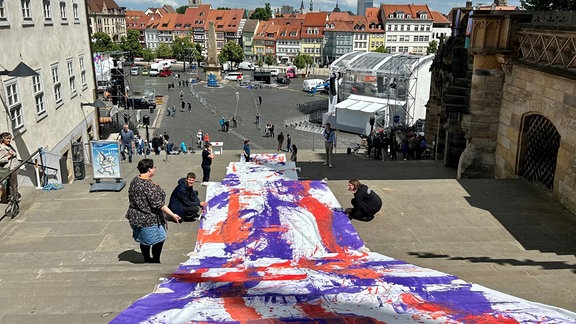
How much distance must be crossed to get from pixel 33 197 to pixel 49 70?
312 inches

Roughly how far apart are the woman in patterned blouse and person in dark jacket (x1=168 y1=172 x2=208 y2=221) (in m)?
2.87

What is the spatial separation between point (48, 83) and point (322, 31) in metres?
92.7

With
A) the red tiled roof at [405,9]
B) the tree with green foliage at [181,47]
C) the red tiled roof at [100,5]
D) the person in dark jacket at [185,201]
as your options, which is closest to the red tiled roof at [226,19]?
the tree with green foliage at [181,47]

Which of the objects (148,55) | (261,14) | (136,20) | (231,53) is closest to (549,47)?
(231,53)

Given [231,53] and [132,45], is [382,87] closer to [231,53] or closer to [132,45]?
[231,53]

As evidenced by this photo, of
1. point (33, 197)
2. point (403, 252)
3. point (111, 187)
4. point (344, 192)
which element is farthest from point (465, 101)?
point (33, 197)

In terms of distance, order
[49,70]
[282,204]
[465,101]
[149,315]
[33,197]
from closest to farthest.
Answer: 1. [149,315]
2. [282,204]
3. [33,197]
4. [465,101]
5. [49,70]

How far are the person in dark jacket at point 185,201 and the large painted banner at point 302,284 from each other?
37 centimetres

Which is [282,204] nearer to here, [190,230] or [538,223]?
[190,230]

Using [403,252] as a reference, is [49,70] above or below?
above

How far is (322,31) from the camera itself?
105 m

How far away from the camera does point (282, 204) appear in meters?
10.4

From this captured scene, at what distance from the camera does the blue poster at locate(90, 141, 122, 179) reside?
12.8m

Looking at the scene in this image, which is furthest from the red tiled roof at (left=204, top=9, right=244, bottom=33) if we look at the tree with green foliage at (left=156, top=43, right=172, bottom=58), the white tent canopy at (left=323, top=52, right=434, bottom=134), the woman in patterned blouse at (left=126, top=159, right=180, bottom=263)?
the woman in patterned blouse at (left=126, top=159, right=180, bottom=263)
